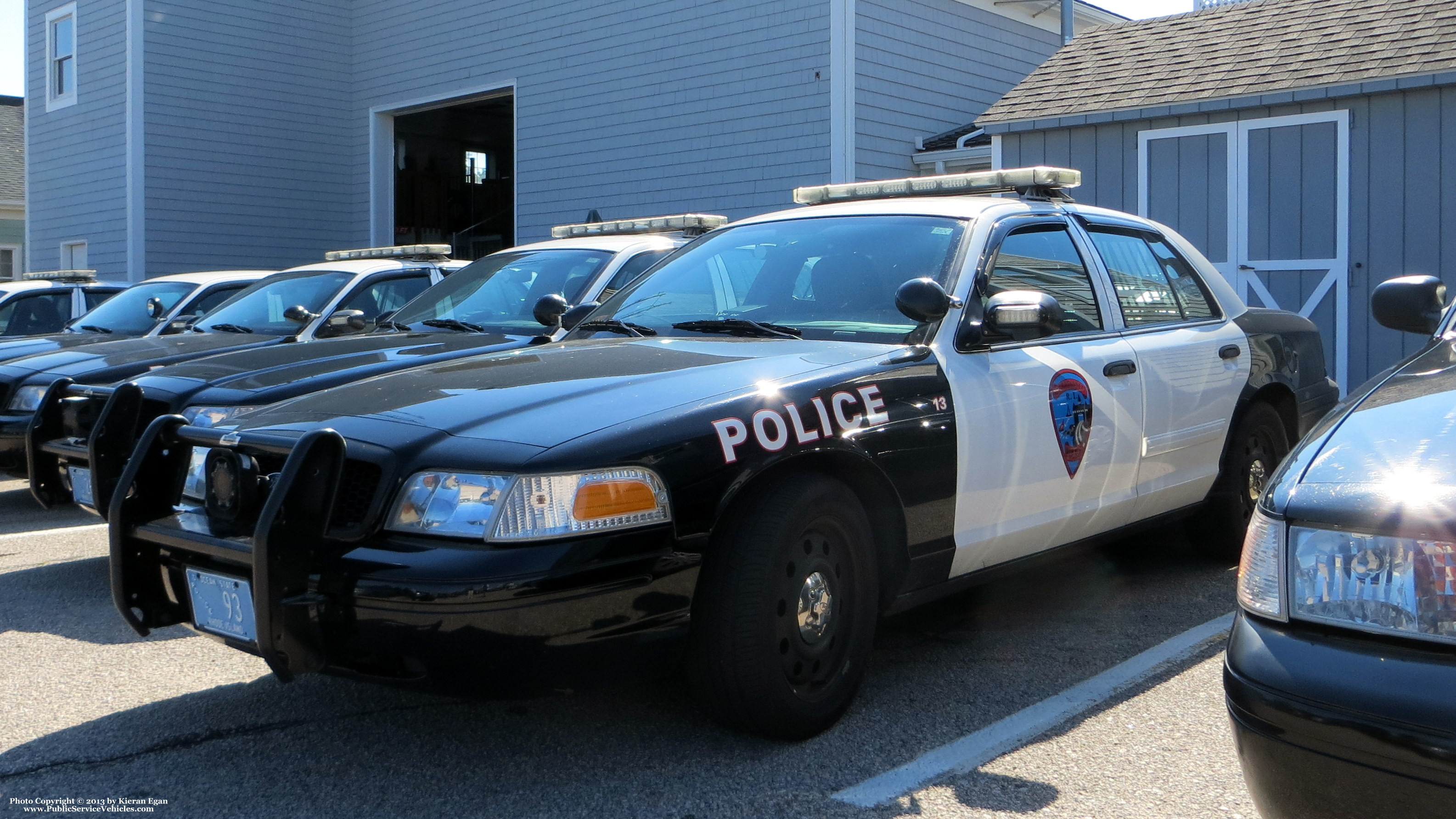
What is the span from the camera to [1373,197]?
365 inches

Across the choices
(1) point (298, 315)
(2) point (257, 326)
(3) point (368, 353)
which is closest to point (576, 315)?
(3) point (368, 353)

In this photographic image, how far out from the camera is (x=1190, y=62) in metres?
10.5

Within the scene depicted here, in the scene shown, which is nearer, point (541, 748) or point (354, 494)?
point (354, 494)

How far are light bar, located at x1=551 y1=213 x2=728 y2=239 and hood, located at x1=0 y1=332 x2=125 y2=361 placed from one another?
2.98 m

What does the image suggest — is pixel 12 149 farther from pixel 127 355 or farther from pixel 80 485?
pixel 80 485

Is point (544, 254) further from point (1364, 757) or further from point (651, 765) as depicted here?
point (1364, 757)

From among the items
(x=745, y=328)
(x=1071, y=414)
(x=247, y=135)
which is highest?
(x=247, y=135)

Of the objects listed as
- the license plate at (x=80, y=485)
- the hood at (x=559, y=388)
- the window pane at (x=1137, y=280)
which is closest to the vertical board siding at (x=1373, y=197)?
the window pane at (x=1137, y=280)

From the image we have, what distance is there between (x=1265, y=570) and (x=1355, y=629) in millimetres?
214

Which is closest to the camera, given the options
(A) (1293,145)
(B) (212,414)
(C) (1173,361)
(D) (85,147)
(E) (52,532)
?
(B) (212,414)

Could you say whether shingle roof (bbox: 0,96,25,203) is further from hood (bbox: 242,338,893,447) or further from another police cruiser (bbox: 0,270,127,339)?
hood (bbox: 242,338,893,447)

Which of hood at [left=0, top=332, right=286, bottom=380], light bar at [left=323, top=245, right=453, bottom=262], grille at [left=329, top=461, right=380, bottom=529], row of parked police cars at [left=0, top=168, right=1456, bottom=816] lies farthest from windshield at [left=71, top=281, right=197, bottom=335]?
grille at [left=329, top=461, right=380, bottom=529]

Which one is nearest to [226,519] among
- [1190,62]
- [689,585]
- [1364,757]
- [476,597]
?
[476,597]

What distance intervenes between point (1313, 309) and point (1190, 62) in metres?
2.39
